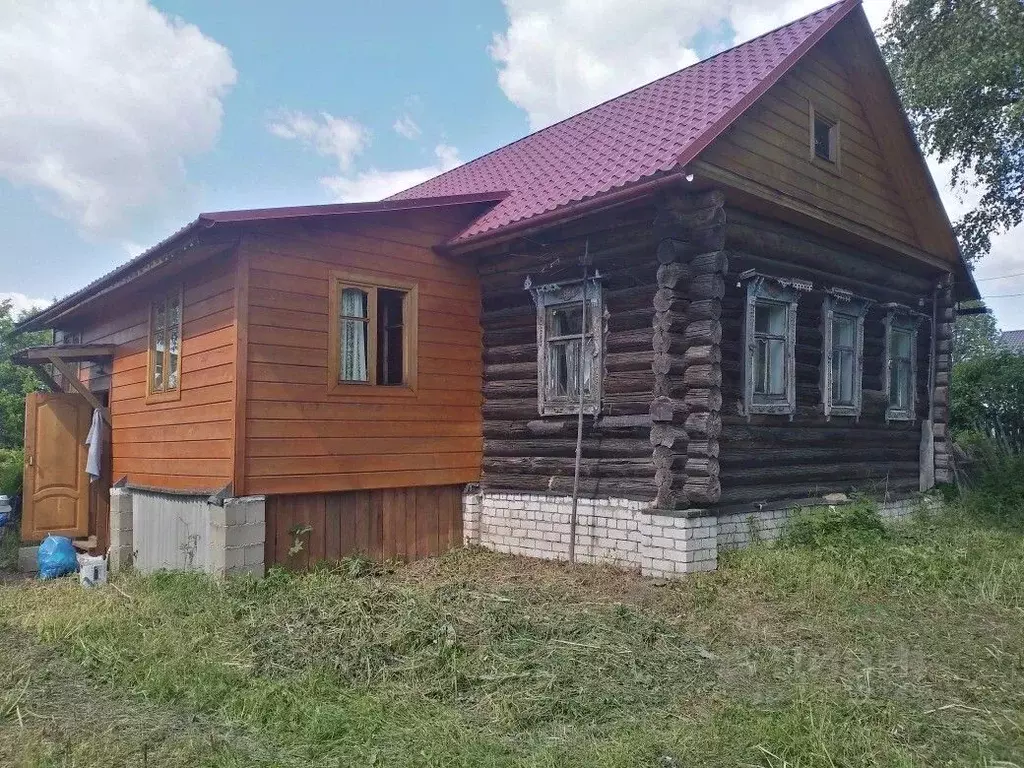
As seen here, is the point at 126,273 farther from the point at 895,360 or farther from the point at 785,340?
the point at 895,360

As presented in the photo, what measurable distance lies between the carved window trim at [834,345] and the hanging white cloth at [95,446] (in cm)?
979

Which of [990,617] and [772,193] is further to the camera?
[772,193]

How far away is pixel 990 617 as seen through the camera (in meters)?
6.31

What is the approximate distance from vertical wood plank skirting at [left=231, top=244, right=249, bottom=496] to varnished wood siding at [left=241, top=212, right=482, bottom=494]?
2.0 inches

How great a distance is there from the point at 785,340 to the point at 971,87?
866 cm

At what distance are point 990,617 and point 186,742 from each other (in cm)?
586

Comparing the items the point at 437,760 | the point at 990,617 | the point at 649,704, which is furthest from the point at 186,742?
the point at 990,617

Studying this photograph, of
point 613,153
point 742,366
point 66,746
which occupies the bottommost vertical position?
point 66,746

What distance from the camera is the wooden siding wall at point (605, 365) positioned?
8562 mm

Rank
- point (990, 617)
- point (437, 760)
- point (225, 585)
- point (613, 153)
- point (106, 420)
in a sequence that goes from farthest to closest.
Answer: point (106, 420), point (613, 153), point (225, 585), point (990, 617), point (437, 760)

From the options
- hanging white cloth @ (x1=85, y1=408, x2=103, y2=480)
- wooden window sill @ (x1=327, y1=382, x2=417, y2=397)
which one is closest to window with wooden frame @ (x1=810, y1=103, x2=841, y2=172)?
wooden window sill @ (x1=327, y1=382, x2=417, y2=397)

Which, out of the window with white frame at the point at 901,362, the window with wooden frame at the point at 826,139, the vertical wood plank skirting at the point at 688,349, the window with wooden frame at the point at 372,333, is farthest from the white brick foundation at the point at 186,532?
the window with white frame at the point at 901,362

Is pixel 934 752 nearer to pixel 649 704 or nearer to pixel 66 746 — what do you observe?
pixel 649 704

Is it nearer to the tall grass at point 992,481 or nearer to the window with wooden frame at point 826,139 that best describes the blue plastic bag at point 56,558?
the window with wooden frame at point 826,139
